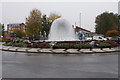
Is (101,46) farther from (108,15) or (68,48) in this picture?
Answer: (108,15)

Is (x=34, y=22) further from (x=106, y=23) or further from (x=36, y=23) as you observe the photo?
(x=106, y=23)

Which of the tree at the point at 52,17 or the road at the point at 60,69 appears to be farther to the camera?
the tree at the point at 52,17

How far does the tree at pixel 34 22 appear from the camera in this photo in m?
57.3

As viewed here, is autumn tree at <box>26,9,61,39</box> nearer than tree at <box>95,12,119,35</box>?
Yes

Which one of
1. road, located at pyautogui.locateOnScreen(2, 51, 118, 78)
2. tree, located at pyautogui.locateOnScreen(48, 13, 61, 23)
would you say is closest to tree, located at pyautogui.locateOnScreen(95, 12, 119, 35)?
tree, located at pyautogui.locateOnScreen(48, 13, 61, 23)

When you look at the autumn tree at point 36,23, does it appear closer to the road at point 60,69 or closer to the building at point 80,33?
the building at point 80,33

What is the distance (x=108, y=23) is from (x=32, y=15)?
34.8m

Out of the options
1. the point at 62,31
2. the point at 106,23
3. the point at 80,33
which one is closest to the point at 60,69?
the point at 62,31

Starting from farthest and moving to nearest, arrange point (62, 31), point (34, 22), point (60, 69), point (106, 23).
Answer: point (106, 23) → point (34, 22) → point (62, 31) → point (60, 69)

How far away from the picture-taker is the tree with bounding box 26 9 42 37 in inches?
2255

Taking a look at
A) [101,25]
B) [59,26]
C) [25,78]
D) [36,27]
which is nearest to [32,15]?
[36,27]

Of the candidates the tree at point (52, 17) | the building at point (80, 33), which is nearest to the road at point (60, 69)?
the building at point (80, 33)

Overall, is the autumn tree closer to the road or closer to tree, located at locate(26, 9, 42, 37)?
tree, located at locate(26, 9, 42, 37)

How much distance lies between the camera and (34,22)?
5744 cm
